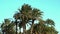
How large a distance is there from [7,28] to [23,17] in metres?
23.3

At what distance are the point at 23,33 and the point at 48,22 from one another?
15303 mm

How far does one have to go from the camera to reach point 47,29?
81938 millimetres

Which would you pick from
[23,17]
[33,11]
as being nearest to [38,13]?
[33,11]

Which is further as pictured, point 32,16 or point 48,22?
point 48,22

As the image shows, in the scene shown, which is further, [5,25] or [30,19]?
[5,25]

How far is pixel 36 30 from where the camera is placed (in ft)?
258

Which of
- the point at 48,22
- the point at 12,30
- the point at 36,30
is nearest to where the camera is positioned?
the point at 36,30

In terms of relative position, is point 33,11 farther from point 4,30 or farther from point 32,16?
point 4,30

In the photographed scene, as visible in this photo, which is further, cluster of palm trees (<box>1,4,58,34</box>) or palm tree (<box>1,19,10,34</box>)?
palm tree (<box>1,19,10,34</box>)

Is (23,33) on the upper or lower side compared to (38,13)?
lower

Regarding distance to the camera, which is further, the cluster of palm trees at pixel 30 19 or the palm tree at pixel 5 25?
the palm tree at pixel 5 25

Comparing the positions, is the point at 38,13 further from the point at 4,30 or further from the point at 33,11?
the point at 4,30

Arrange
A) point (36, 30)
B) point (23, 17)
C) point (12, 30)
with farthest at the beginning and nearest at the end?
point (12, 30)
point (36, 30)
point (23, 17)

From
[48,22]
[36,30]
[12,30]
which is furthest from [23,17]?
[12,30]
